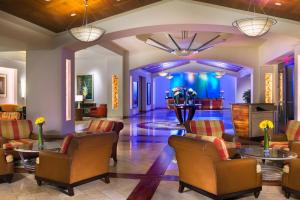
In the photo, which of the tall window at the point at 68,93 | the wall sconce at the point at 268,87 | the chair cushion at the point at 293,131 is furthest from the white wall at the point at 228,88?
the chair cushion at the point at 293,131

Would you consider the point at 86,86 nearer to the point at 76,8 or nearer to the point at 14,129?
the point at 76,8

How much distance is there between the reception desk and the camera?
29.7 feet

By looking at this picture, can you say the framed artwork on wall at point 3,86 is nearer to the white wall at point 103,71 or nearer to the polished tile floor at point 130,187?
the white wall at point 103,71

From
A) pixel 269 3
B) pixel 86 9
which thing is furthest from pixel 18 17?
pixel 269 3

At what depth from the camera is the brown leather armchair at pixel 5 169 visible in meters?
4.62

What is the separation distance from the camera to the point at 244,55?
1554 cm

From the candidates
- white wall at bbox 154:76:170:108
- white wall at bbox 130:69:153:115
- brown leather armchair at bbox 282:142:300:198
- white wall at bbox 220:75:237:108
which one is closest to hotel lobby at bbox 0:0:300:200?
brown leather armchair at bbox 282:142:300:198

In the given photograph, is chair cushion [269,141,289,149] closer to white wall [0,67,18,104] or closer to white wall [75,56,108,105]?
white wall [75,56,108,105]

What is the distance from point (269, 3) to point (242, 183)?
15.9 feet

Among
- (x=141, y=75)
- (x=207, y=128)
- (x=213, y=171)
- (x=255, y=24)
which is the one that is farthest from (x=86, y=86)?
(x=213, y=171)

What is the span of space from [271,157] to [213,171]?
1.27 m

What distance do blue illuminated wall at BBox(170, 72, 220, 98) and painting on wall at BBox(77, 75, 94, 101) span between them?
437 inches

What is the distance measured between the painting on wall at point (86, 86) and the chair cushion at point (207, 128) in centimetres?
1275

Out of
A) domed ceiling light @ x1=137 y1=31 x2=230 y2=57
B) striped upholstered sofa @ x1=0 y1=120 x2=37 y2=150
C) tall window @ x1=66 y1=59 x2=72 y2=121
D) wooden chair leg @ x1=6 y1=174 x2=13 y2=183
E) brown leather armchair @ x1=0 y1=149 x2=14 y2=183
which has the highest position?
domed ceiling light @ x1=137 y1=31 x2=230 y2=57
